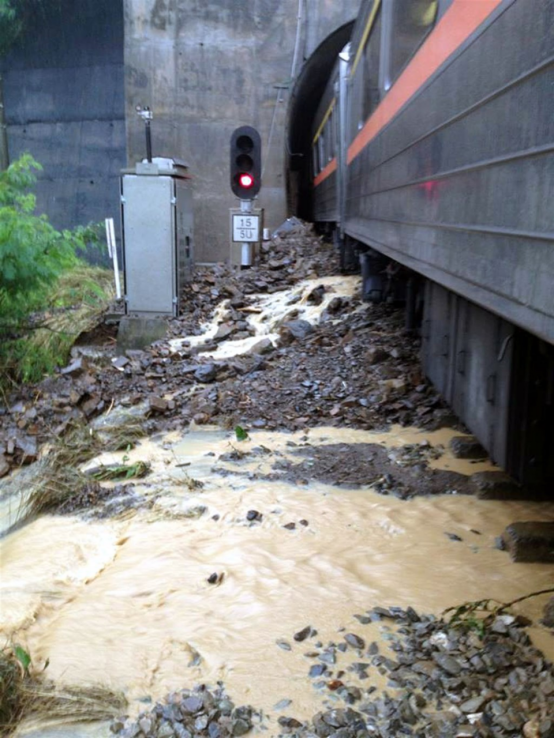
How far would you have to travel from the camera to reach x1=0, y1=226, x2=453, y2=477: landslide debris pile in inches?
261

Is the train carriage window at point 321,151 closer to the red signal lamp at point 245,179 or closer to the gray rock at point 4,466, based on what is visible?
the red signal lamp at point 245,179

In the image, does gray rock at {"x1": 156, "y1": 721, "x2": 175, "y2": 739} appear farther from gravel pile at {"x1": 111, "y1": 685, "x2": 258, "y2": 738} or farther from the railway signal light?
the railway signal light

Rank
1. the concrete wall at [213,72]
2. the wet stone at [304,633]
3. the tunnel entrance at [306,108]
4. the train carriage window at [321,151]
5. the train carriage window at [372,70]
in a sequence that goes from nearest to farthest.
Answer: the wet stone at [304,633] < the train carriage window at [372,70] < the train carriage window at [321,151] < the concrete wall at [213,72] < the tunnel entrance at [306,108]

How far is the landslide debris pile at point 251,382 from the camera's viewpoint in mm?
6633

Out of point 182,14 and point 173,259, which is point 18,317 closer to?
point 173,259

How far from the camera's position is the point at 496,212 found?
2646mm

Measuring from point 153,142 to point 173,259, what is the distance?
5.55 meters

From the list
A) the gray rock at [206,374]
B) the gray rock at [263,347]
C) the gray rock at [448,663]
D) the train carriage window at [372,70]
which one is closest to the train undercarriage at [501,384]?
the gray rock at [448,663]

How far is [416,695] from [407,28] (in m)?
4.24

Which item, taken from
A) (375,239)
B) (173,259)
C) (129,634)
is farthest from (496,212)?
(173,259)

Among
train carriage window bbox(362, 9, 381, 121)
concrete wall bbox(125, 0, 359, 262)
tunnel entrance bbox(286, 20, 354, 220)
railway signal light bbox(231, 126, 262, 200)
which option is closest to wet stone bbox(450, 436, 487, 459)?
train carriage window bbox(362, 9, 381, 121)

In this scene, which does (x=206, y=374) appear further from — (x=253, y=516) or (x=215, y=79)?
(x=215, y=79)

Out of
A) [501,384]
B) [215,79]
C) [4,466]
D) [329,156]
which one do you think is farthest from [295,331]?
[215,79]

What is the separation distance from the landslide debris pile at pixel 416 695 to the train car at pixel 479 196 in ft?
3.50
